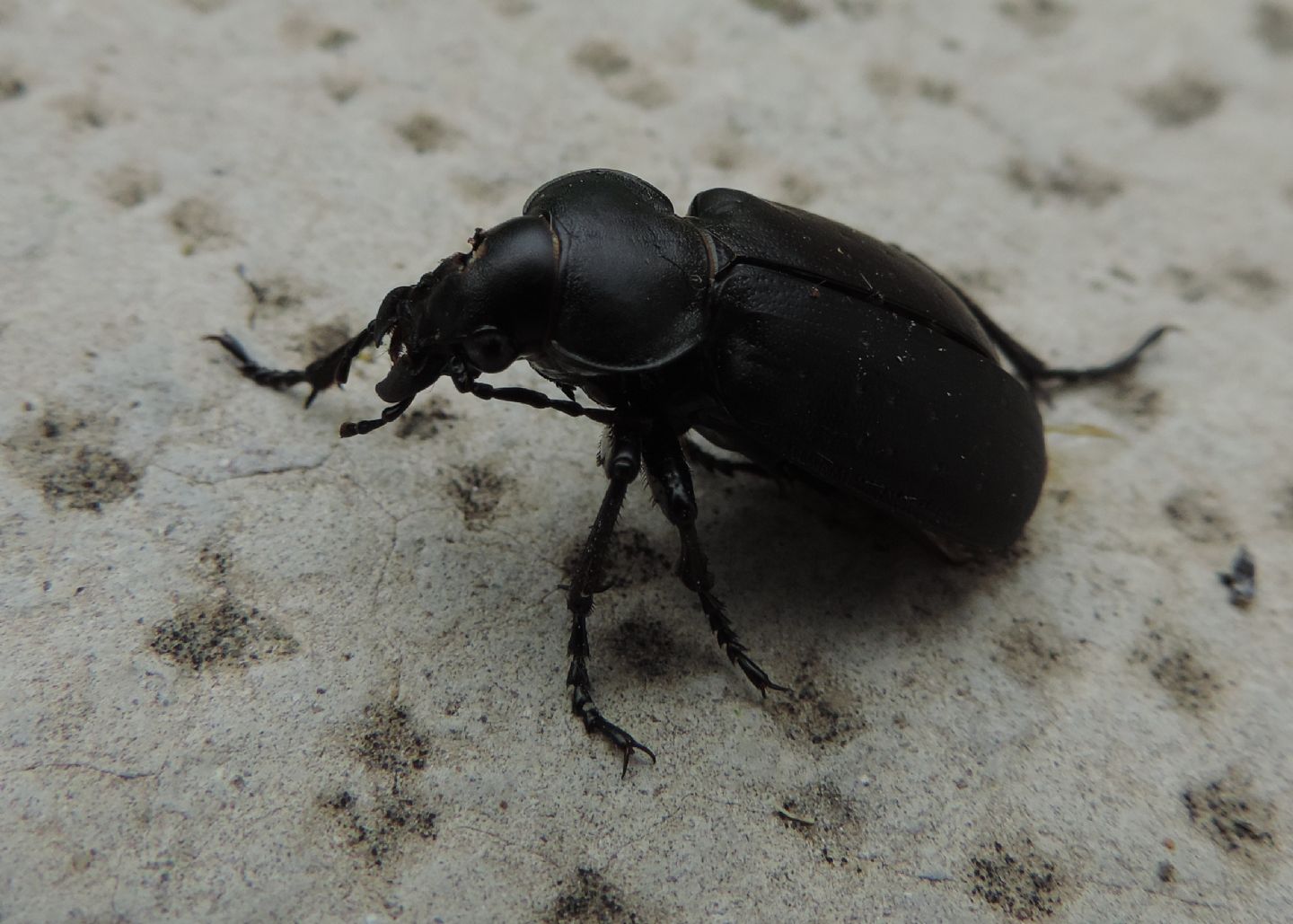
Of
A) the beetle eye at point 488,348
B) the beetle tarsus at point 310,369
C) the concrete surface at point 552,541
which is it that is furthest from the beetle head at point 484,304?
the concrete surface at point 552,541

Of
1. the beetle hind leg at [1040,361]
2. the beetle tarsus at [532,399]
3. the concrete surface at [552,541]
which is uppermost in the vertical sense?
the beetle hind leg at [1040,361]

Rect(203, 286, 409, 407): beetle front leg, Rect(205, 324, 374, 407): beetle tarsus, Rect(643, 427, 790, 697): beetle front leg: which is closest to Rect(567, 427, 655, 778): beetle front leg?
Rect(643, 427, 790, 697): beetle front leg

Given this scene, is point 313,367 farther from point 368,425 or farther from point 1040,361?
point 1040,361

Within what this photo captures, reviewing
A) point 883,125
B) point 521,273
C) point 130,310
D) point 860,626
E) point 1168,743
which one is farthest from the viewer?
point 883,125

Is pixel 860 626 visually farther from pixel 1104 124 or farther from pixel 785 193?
pixel 1104 124

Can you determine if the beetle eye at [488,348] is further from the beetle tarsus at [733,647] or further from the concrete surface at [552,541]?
the beetle tarsus at [733,647]

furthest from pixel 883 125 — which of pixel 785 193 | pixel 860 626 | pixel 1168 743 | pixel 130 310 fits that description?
pixel 130 310

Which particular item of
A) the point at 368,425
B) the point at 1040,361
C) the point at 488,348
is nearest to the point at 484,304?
the point at 488,348
